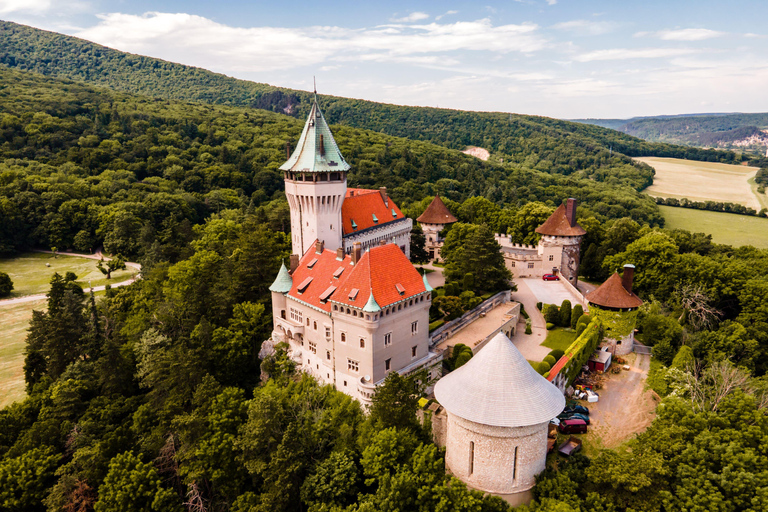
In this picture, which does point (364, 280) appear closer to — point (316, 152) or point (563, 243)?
point (316, 152)

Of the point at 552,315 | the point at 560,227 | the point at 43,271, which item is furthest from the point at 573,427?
the point at 43,271

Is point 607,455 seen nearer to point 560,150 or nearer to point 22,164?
point 22,164

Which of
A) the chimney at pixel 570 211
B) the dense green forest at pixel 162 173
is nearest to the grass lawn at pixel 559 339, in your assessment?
the chimney at pixel 570 211

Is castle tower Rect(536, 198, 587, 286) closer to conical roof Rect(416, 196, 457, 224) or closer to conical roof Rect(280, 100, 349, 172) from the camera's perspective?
conical roof Rect(416, 196, 457, 224)

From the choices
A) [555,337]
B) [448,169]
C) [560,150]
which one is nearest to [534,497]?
[555,337]

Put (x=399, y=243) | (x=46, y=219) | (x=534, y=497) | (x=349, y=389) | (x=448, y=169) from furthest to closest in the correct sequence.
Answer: (x=448, y=169) < (x=46, y=219) < (x=399, y=243) < (x=349, y=389) < (x=534, y=497)

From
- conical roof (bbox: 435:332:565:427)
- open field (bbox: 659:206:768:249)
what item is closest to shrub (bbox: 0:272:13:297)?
conical roof (bbox: 435:332:565:427)

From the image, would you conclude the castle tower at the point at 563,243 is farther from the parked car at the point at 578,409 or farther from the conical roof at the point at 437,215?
the parked car at the point at 578,409
